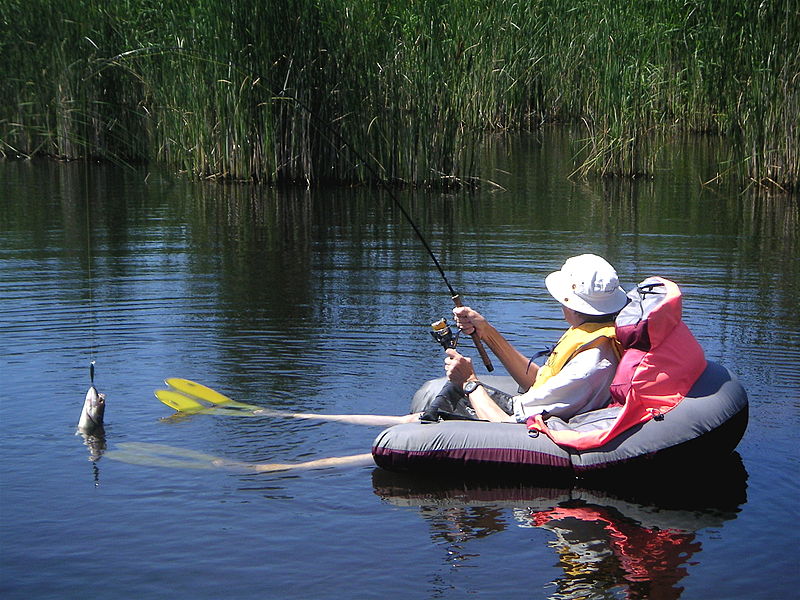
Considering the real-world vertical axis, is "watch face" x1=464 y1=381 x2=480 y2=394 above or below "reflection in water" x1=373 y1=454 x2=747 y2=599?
above

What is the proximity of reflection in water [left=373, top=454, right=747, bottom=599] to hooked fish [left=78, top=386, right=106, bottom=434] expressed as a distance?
4.95 ft

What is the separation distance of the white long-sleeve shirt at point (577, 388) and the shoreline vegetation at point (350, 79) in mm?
7232

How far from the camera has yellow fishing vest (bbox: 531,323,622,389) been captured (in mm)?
5152

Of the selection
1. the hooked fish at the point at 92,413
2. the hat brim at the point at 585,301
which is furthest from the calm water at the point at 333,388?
the hat brim at the point at 585,301

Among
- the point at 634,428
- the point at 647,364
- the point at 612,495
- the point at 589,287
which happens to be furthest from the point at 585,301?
the point at 612,495

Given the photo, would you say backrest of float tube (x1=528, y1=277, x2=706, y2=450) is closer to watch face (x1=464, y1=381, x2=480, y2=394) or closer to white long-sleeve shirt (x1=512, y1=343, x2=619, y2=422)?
white long-sleeve shirt (x1=512, y1=343, x2=619, y2=422)

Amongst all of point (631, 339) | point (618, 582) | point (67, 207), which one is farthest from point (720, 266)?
point (67, 207)

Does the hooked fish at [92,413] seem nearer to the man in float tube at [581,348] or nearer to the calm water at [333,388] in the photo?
the calm water at [333,388]

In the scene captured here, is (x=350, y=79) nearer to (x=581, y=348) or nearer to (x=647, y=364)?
(x=581, y=348)

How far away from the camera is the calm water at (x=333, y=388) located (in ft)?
14.7

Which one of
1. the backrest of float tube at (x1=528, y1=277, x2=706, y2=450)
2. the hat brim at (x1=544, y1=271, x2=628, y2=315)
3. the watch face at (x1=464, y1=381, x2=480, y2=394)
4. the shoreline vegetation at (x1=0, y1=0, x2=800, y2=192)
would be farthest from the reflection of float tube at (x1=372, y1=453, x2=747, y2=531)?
the shoreline vegetation at (x1=0, y1=0, x2=800, y2=192)

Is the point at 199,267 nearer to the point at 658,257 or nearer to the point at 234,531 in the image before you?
the point at 658,257

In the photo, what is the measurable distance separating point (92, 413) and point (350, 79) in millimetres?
8807

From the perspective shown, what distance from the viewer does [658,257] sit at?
34.1 feet
